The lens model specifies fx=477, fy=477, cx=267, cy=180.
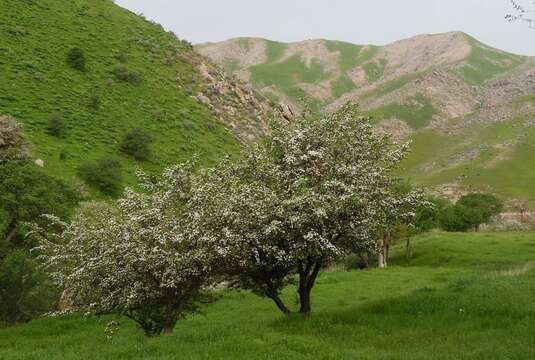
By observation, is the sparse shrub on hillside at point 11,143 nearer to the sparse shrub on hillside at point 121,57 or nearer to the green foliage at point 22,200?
the green foliage at point 22,200

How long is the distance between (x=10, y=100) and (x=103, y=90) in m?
15.3

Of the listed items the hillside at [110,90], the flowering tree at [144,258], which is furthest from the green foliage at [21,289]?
the hillside at [110,90]

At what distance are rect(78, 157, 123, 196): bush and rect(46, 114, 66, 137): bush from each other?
8558 millimetres

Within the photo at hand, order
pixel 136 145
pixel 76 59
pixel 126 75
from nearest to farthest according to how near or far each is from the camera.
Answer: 1. pixel 136 145
2. pixel 76 59
3. pixel 126 75

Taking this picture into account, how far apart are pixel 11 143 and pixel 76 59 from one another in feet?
122

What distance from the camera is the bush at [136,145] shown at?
2495 inches

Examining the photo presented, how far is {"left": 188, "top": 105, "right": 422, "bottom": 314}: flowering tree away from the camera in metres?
16.3

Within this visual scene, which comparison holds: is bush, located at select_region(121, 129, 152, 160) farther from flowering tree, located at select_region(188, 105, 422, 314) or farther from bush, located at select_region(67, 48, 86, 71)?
flowering tree, located at select_region(188, 105, 422, 314)

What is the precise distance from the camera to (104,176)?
5394 centimetres

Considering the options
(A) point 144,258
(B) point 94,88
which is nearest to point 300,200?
(A) point 144,258

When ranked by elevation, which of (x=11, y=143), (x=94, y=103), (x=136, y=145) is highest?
(x=94, y=103)

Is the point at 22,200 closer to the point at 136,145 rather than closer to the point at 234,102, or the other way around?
the point at 136,145

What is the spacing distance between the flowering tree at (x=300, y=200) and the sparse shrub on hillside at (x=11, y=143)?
32.0 m

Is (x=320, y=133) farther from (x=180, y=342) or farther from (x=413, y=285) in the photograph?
(x=413, y=285)
